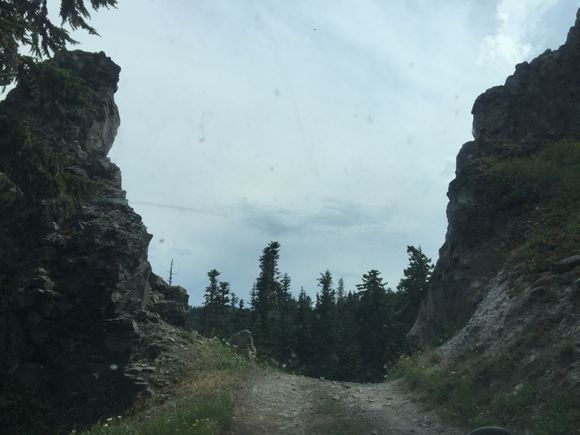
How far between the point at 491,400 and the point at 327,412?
412cm

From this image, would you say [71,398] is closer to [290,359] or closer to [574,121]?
[574,121]

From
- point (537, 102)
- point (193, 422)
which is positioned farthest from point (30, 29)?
point (537, 102)

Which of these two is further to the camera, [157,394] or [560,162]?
[560,162]

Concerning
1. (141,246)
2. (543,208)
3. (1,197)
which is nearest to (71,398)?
(141,246)

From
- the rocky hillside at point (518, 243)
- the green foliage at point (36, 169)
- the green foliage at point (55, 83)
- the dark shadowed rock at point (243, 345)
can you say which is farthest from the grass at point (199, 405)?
the green foliage at point (55, 83)

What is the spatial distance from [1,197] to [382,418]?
32.7ft

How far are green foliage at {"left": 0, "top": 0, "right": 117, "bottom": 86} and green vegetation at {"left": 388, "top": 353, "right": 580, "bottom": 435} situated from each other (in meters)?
12.4

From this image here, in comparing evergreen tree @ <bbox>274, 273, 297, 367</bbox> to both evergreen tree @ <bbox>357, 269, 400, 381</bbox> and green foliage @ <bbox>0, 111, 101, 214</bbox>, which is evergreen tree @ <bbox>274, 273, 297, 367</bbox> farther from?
green foliage @ <bbox>0, 111, 101, 214</bbox>

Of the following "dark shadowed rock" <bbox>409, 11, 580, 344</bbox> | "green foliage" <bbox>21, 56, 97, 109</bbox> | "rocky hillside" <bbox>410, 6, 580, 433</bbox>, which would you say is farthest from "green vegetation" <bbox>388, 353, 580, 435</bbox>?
"green foliage" <bbox>21, 56, 97, 109</bbox>

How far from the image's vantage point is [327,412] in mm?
13562

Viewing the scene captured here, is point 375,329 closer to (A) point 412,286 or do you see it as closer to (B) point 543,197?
(A) point 412,286

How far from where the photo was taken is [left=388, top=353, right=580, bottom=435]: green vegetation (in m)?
9.18

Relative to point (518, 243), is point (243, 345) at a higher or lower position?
lower

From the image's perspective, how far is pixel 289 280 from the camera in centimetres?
9369
